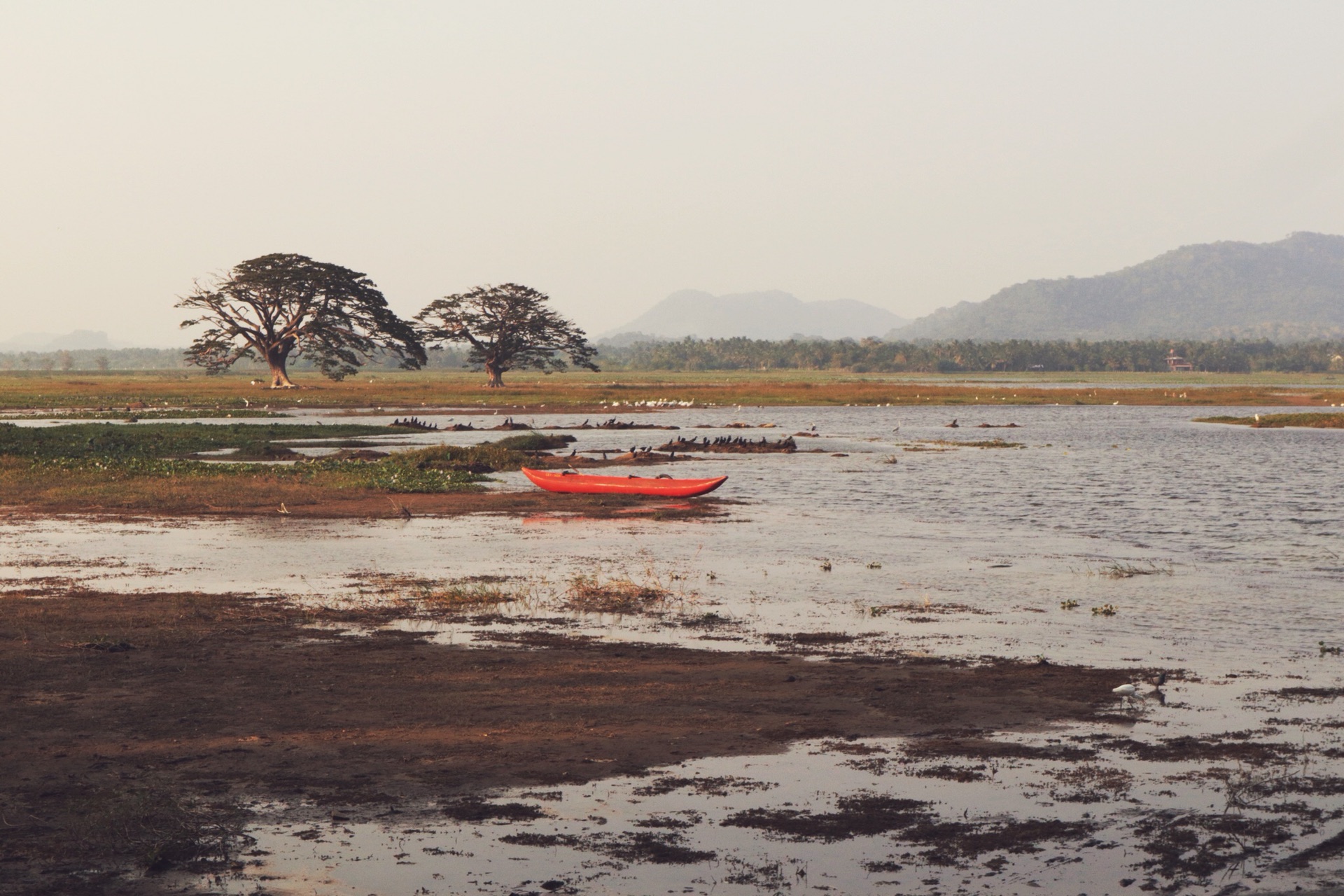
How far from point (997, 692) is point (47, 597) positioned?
1403 centimetres

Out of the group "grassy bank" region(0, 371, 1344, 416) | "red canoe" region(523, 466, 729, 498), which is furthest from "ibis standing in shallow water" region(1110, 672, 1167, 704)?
"grassy bank" region(0, 371, 1344, 416)

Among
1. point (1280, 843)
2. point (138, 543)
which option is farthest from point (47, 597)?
point (1280, 843)

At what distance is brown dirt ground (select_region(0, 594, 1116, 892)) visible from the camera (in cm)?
1084

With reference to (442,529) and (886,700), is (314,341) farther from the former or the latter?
(886,700)

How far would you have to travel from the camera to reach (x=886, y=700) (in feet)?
45.6

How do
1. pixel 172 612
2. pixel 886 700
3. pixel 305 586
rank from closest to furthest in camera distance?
1. pixel 886 700
2. pixel 172 612
3. pixel 305 586

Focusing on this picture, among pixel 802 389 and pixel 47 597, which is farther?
pixel 802 389

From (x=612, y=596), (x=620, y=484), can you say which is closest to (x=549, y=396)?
(x=620, y=484)

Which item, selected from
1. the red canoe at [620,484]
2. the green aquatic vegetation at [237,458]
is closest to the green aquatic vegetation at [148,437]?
the green aquatic vegetation at [237,458]

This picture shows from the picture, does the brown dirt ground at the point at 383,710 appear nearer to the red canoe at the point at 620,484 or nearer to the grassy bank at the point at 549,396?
the red canoe at the point at 620,484

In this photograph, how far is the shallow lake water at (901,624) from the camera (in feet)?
30.3

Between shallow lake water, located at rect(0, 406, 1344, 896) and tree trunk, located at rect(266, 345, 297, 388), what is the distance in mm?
74146

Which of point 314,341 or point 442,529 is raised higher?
point 314,341

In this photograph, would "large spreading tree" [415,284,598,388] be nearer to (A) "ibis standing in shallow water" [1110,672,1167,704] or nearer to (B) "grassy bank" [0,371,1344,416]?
(B) "grassy bank" [0,371,1344,416]
